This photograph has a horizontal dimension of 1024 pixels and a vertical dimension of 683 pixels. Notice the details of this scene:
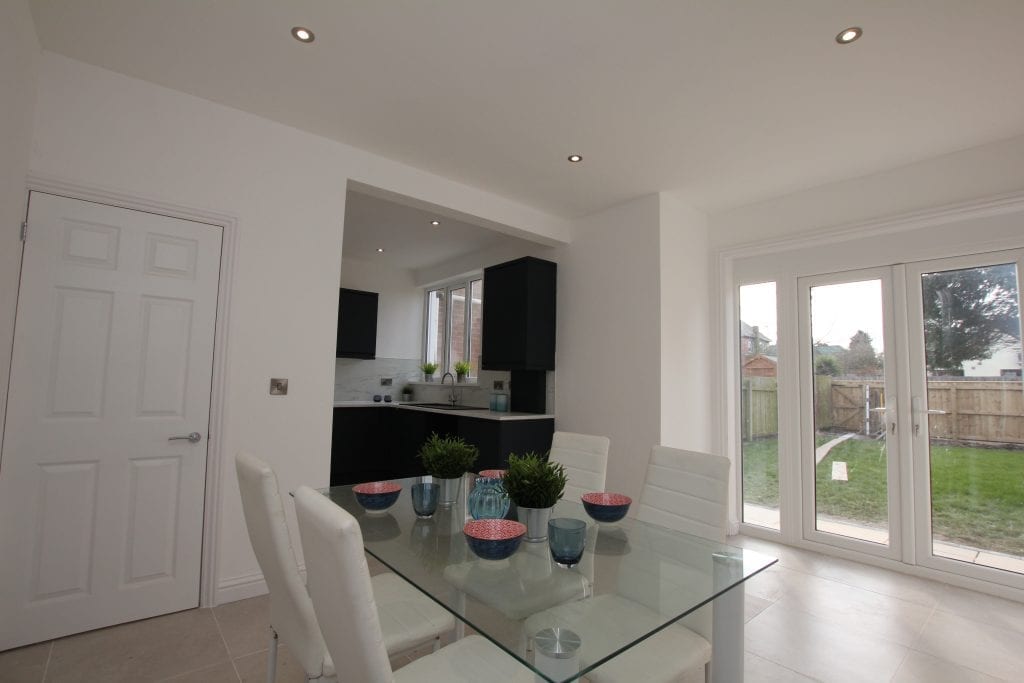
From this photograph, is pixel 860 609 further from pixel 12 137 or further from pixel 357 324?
pixel 357 324

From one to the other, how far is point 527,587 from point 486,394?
167 inches

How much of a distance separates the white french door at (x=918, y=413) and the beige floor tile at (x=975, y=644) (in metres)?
0.66

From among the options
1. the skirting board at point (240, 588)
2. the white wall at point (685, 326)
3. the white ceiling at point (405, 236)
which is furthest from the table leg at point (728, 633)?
the white ceiling at point (405, 236)

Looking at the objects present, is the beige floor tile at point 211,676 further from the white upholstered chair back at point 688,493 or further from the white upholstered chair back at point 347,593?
the white upholstered chair back at point 688,493

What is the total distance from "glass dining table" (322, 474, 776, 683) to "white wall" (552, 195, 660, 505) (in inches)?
78.8

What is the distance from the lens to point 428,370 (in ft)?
20.6

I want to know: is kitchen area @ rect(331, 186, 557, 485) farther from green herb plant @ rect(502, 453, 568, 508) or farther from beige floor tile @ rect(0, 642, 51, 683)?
beige floor tile @ rect(0, 642, 51, 683)

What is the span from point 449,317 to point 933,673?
217 inches

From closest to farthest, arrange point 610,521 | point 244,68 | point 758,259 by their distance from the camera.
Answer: point 610,521 < point 244,68 < point 758,259

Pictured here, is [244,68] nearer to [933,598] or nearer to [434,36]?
[434,36]

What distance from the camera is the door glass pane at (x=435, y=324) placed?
22.2 feet

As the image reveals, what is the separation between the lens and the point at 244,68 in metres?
2.47

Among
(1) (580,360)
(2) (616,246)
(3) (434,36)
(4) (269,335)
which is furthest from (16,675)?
(2) (616,246)

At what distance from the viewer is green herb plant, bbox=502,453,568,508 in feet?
5.52
